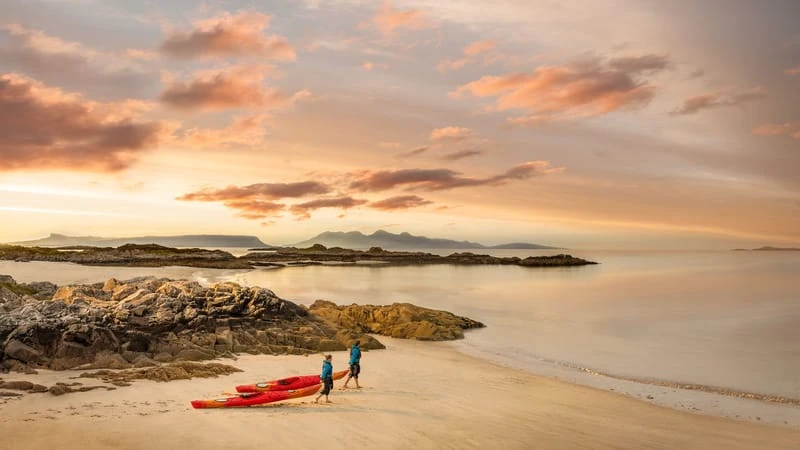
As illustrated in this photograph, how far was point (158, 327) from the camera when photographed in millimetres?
22391

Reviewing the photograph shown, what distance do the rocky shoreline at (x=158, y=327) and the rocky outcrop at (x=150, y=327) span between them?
0.03 m

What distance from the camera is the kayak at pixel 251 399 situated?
14.4 m

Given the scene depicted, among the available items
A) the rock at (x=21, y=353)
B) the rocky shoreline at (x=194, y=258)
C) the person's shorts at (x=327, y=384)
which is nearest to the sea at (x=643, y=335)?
the person's shorts at (x=327, y=384)

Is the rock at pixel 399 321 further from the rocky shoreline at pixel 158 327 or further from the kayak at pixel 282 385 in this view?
the kayak at pixel 282 385

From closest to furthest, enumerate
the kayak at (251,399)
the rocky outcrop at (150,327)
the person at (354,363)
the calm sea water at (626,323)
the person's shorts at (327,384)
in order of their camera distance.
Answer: the kayak at (251,399) → the person's shorts at (327,384) → the person at (354,363) → the rocky outcrop at (150,327) → the calm sea water at (626,323)

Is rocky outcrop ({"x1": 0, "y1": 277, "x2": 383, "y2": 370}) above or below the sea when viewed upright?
above

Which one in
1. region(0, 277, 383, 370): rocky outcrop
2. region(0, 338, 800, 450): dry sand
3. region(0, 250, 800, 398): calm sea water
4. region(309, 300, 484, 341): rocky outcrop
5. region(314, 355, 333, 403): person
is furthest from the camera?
region(309, 300, 484, 341): rocky outcrop

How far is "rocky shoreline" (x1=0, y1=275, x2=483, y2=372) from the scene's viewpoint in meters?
19.2

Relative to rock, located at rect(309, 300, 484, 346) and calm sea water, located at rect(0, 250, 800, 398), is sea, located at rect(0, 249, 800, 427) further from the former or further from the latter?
rock, located at rect(309, 300, 484, 346)

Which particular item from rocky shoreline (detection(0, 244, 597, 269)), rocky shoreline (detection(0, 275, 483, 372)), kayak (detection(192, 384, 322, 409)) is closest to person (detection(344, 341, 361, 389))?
kayak (detection(192, 384, 322, 409))

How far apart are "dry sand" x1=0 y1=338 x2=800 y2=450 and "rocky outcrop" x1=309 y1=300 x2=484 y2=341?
36.4 feet

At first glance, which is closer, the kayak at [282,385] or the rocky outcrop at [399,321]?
the kayak at [282,385]

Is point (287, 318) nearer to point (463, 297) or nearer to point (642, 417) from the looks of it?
point (642, 417)

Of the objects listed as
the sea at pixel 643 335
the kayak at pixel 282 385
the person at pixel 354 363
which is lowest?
the sea at pixel 643 335
